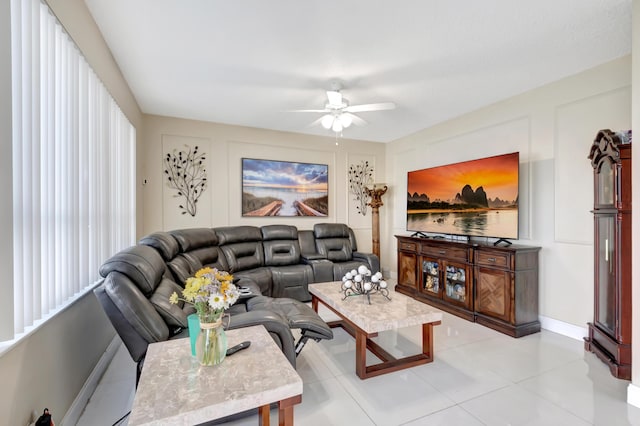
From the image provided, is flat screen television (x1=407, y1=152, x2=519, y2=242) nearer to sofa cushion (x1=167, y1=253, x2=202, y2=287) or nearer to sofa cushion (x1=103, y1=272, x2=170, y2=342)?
sofa cushion (x1=167, y1=253, x2=202, y2=287)

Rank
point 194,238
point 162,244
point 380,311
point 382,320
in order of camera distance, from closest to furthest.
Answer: point 382,320
point 380,311
point 162,244
point 194,238

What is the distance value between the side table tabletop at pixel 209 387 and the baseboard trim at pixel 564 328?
3.20m

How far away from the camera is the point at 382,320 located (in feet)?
7.07

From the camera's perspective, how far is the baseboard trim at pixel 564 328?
2822 millimetres

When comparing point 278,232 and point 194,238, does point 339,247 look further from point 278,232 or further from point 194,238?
point 194,238

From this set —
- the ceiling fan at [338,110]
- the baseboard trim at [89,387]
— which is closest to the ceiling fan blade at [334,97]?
the ceiling fan at [338,110]

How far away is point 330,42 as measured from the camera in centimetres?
233

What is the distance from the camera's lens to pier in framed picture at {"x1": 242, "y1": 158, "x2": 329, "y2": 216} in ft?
15.6

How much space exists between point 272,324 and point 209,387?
0.73 meters

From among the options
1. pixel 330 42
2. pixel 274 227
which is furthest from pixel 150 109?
pixel 330 42

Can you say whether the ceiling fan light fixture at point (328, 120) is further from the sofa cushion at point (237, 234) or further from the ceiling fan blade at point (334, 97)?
the sofa cushion at point (237, 234)

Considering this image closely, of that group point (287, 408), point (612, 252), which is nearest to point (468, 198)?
point (612, 252)

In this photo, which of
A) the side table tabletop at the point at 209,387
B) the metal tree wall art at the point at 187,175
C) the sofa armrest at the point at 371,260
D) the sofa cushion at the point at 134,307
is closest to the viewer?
the side table tabletop at the point at 209,387

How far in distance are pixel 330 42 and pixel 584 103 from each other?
263cm
